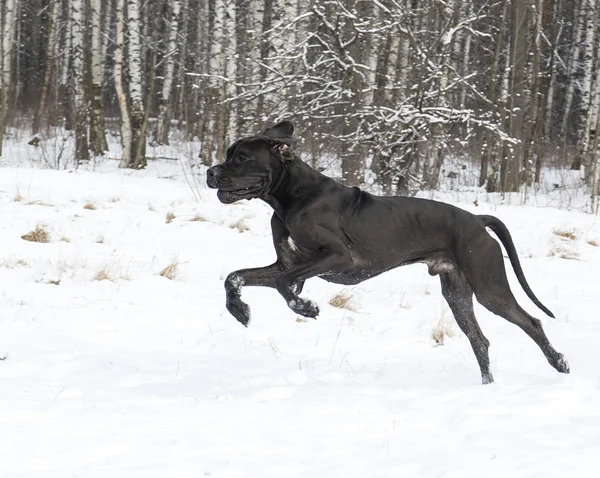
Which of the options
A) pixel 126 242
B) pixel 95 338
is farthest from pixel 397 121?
pixel 95 338

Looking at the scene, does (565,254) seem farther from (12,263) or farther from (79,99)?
(79,99)

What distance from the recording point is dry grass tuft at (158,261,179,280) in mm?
6913

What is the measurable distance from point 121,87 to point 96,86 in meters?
1.11

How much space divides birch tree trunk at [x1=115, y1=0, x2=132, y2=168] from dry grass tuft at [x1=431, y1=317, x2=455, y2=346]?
11514 millimetres

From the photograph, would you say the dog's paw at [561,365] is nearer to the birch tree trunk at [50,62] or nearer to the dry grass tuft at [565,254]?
the dry grass tuft at [565,254]

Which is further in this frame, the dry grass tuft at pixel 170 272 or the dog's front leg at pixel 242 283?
the dry grass tuft at pixel 170 272

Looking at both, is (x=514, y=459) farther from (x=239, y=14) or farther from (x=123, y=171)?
(x=239, y=14)

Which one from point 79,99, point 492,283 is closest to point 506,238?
point 492,283

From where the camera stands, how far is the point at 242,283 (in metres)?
4.49

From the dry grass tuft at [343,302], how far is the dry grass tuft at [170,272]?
4.60 feet

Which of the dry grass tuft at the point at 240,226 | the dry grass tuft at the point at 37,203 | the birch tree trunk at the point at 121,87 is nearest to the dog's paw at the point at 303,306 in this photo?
the dry grass tuft at the point at 240,226

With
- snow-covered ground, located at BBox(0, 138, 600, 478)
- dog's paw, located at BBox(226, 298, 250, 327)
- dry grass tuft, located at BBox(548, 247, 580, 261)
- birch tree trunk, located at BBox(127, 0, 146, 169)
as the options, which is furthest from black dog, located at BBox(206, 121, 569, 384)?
birch tree trunk, located at BBox(127, 0, 146, 169)

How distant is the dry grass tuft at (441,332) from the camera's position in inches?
228

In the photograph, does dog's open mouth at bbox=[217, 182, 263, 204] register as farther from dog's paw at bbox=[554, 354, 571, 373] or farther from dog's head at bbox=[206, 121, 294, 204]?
dog's paw at bbox=[554, 354, 571, 373]
